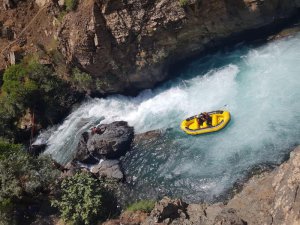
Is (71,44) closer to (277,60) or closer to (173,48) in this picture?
(173,48)

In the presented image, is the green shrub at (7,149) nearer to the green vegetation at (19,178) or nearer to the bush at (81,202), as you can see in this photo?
the green vegetation at (19,178)

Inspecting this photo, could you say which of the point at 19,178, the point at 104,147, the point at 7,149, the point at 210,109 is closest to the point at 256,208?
the point at 210,109

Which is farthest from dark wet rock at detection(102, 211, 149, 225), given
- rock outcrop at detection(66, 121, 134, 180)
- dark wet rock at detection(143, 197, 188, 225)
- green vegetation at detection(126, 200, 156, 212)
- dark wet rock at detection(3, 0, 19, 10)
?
dark wet rock at detection(3, 0, 19, 10)

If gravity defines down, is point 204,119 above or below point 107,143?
above

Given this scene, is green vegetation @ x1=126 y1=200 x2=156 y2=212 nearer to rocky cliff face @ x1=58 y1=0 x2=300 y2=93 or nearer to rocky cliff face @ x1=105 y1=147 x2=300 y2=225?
rocky cliff face @ x1=105 y1=147 x2=300 y2=225

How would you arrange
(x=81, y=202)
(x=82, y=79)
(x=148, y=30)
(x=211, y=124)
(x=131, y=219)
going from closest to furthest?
(x=131, y=219) < (x=81, y=202) < (x=211, y=124) < (x=148, y=30) < (x=82, y=79)

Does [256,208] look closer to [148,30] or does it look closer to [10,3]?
[148,30]
